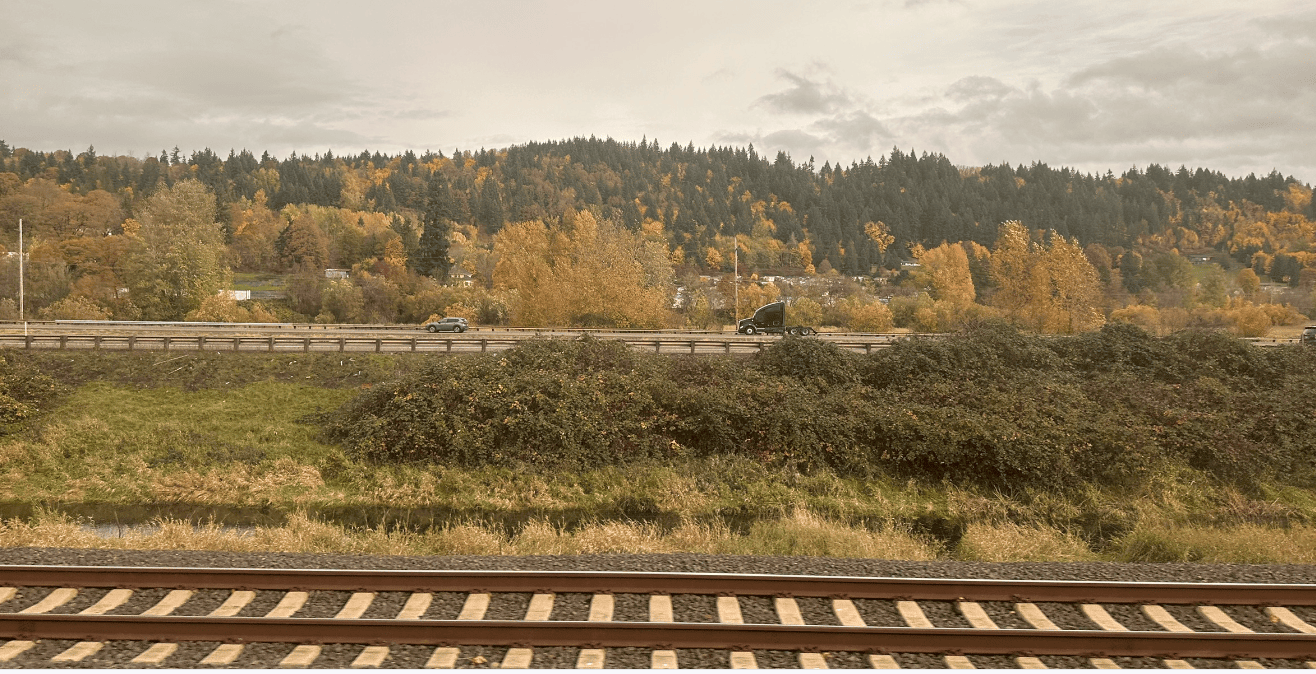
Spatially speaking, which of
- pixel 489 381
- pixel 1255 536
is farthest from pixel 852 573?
pixel 489 381

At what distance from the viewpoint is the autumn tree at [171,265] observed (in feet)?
161

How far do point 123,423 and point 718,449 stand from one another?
20.4 metres

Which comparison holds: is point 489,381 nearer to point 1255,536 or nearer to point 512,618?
point 512,618

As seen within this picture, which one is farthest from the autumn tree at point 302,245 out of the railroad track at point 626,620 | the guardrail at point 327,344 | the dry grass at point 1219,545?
the dry grass at point 1219,545

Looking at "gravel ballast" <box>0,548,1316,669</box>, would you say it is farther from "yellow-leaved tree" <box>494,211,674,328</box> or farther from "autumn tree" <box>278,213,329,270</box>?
"autumn tree" <box>278,213,329,270</box>

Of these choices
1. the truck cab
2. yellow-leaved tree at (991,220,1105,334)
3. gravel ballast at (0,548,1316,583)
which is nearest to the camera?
gravel ballast at (0,548,1316,583)

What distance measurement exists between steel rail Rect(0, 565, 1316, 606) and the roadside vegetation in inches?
127

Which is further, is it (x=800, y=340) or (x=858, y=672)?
(x=800, y=340)

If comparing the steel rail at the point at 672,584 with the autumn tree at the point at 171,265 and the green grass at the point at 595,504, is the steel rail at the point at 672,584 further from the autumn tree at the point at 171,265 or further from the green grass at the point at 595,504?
the autumn tree at the point at 171,265

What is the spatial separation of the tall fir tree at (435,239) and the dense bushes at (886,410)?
4917 centimetres

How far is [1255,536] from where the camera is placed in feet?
46.5

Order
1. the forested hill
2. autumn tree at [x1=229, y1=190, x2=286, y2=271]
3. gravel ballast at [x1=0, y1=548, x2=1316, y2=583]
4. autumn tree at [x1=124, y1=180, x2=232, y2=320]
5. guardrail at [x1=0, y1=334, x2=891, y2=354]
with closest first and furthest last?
gravel ballast at [x1=0, y1=548, x2=1316, y2=583] < guardrail at [x1=0, y1=334, x2=891, y2=354] < autumn tree at [x1=124, y1=180, x2=232, y2=320] < autumn tree at [x1=229, y1=190, x2=286, y2=271] < the forested hill

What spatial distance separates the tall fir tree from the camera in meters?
70.7

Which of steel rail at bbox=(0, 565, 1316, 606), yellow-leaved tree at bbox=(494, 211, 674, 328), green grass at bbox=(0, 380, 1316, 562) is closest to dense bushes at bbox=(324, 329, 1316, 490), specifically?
green grass at bbox=(0, 380, 1316, 562)
